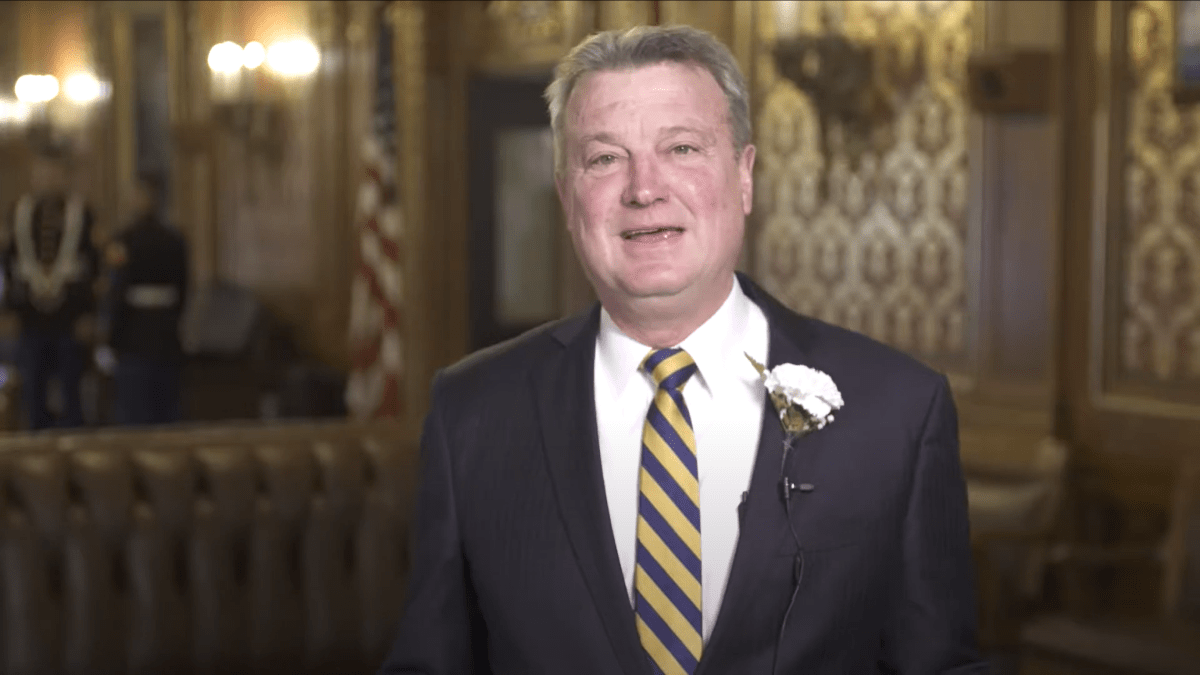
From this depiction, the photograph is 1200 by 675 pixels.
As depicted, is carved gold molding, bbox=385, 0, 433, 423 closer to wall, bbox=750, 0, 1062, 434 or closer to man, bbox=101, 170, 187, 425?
wall, bbox=750, 0, 1062, 434

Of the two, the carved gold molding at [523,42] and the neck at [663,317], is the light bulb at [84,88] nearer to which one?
the carved gold molding at [523,42]

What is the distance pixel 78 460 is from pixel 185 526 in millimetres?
256

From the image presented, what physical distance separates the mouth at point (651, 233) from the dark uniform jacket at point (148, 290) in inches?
238

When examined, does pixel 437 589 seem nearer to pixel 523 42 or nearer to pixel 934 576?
pixel 934 576

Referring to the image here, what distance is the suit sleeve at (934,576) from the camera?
1537mm

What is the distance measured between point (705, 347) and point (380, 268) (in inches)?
164

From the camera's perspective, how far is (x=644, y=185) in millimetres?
1426

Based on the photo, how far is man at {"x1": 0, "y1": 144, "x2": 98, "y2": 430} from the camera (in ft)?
23.2

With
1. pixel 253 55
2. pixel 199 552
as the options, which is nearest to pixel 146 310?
pixel 253 55

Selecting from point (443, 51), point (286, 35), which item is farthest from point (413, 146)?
point (286, 35)

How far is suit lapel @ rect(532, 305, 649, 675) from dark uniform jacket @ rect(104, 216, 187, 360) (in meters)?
5.83

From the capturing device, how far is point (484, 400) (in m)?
1.64

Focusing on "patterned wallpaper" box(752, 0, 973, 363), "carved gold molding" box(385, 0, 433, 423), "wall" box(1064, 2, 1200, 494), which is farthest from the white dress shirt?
"patterned wallpaper" box(752, 0, 973, 363)

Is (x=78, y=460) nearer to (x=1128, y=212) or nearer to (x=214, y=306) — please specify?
(x=1128, y=212)
